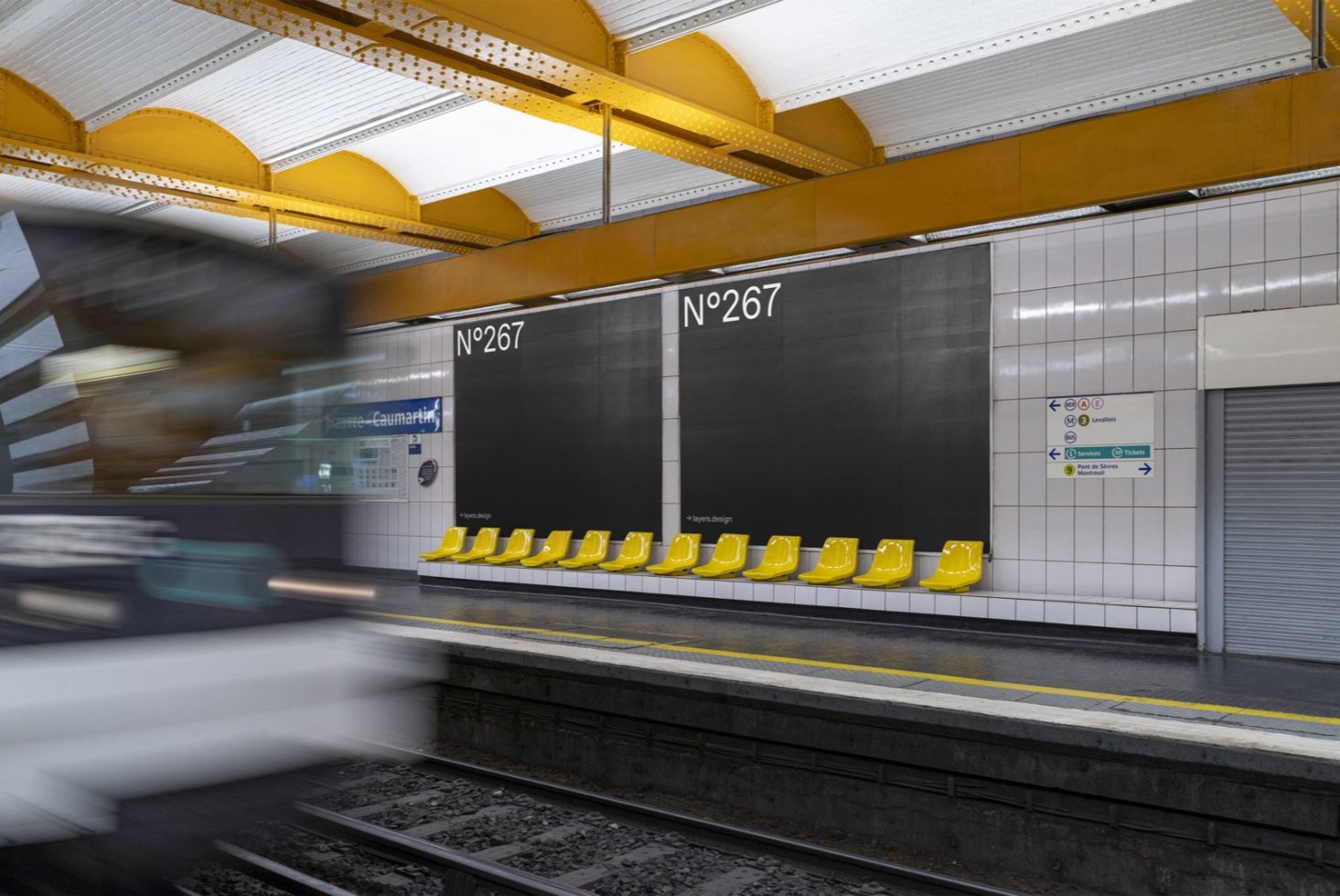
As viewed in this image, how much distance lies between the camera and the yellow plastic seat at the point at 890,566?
404 inches

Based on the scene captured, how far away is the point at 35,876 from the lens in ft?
12.7

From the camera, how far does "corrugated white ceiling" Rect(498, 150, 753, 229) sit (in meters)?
11.0

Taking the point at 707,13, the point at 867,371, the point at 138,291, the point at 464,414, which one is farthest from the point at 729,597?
the point at 138,291

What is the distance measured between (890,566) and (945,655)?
7.89 feet

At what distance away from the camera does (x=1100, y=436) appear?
9281 millimetres

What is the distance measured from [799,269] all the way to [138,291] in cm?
818

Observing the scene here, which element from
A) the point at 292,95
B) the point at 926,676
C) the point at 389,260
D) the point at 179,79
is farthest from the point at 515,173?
the point at 926,676

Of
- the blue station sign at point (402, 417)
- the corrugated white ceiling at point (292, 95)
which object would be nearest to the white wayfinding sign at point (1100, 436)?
the corrugated white ceiling at point (292, 95)

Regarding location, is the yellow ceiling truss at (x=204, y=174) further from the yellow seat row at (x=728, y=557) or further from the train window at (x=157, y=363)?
the train window at (x=157, y=363)

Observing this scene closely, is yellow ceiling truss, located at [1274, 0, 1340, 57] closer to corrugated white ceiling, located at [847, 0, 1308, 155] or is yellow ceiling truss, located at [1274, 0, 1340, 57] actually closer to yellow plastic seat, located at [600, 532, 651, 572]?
corrugated white ceiling, located at [847, 0, 1308, 155]

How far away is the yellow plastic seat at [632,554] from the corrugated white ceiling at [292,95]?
576 centimetres

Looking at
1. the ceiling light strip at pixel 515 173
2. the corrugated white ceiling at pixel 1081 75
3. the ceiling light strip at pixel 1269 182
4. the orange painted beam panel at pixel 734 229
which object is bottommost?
the ceiling light strip at pixel 1269 182

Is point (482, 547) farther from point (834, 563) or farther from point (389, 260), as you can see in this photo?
point (834, 563)

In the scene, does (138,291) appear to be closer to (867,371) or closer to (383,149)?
(383,149)
